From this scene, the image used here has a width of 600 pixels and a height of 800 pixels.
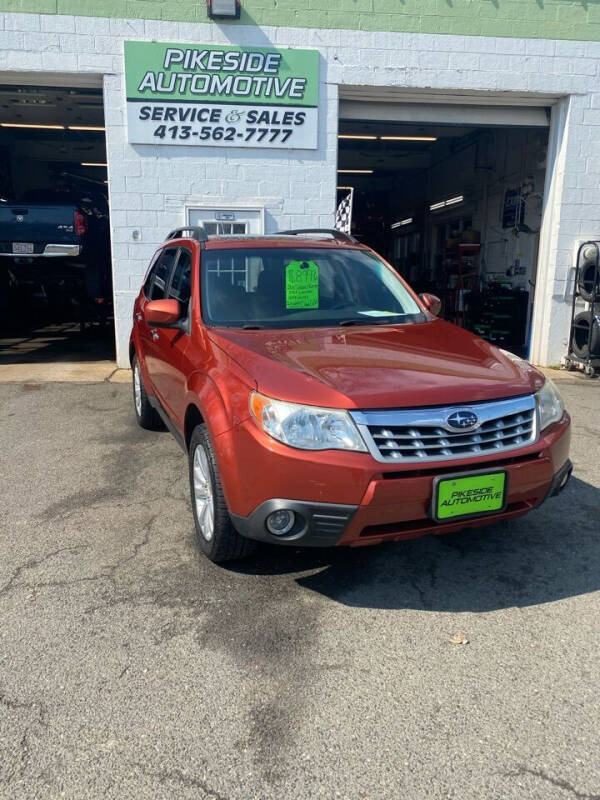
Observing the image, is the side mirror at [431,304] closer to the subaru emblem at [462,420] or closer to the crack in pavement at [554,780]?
the subaru emblem at [462,420]

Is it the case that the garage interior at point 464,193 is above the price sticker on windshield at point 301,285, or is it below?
above

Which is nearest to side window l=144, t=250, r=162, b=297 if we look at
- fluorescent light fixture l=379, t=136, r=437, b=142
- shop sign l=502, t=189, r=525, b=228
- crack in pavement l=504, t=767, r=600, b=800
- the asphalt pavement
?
the asphalt pavement

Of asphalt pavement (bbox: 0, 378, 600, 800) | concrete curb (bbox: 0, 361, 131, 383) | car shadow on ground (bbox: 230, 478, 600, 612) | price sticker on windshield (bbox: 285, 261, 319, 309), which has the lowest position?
asphalt pavement (bbox: 0, 378, 600, 800)

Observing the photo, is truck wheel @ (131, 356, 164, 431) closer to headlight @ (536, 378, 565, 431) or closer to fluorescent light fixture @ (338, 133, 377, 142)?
headlight @ (536, 378, 565, 431)

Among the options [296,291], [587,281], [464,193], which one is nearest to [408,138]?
[464,193]

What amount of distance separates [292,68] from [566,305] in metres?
5.14

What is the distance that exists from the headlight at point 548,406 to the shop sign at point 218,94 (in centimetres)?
656

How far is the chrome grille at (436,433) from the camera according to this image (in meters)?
2.72

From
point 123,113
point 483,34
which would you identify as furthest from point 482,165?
point 123,113

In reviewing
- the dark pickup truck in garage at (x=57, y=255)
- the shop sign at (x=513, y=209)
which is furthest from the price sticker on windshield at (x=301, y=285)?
the shop sign at (x=513, y=209)

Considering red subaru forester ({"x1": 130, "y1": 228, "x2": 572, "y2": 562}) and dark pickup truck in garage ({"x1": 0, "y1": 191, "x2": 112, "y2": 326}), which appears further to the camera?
dark pickup truck in garage ({"x1": 0, "y1": 191, "x2": 112, "y2": 326})

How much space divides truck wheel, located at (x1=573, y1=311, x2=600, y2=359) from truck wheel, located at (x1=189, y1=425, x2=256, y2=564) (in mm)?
6976

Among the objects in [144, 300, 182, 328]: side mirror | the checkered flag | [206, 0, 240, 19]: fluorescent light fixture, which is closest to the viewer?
[144, 300, 182, 328]: side mirror

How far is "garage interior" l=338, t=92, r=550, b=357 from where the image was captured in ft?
30.7
